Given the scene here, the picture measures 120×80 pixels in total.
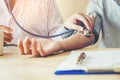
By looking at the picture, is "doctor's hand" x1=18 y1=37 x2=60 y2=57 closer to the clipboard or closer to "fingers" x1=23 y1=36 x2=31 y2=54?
"fingers" x1=23 y1=36 x2=31 y2=54

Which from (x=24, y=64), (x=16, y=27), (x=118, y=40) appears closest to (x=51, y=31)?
(x=16, y=27)

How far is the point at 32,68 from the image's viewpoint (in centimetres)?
65

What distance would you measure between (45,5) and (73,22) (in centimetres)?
74

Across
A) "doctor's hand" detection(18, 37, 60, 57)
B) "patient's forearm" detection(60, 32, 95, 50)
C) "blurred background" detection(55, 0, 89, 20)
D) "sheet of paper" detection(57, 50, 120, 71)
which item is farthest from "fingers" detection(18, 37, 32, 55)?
"blurred background" detection(55, 0, 89, 20)

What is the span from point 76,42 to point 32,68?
1.01ft

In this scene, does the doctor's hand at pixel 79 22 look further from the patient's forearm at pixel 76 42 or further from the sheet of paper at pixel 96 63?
the sheet of paper at pixel 96 63

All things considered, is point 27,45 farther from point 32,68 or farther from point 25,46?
point 32,68

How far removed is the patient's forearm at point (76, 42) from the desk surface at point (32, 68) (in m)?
0.05

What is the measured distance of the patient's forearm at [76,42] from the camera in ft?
2.90

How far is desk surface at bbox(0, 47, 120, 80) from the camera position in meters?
0.54

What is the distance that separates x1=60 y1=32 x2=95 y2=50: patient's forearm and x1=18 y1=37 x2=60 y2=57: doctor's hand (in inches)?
1.4

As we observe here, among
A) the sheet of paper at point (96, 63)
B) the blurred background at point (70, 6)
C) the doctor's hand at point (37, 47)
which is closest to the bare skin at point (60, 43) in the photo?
the doctor's hand at point (37, 47)

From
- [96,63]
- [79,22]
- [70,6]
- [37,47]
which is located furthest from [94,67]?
[70,6]

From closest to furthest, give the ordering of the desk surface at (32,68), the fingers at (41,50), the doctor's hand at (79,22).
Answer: the desk surface at (32,68), the fingers at (41,50), the doctor's hand at (79,22)
